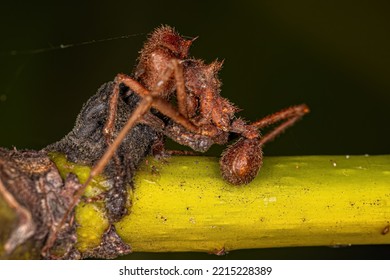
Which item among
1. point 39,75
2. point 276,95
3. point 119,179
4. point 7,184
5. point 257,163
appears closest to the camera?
point 7,184

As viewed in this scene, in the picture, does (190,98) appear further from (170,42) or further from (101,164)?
(101,164)

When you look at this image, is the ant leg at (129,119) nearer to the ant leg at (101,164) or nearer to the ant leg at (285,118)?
the ant leg at (101,164)

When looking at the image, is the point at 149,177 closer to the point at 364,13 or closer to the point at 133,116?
the point at 133,116

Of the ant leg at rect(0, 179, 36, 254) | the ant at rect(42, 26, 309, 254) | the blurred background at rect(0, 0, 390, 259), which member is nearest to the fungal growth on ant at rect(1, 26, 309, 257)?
the ant at rect(42, 26, 309, 254)

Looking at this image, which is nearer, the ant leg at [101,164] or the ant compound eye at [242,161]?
the ant leg at [101,164]

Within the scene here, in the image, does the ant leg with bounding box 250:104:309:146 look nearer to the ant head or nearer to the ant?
the ant

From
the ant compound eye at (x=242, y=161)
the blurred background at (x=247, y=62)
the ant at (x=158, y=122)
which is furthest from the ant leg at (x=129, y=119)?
the blurred background at (x=247, y=62)

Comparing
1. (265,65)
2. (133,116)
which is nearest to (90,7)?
(265,65)
